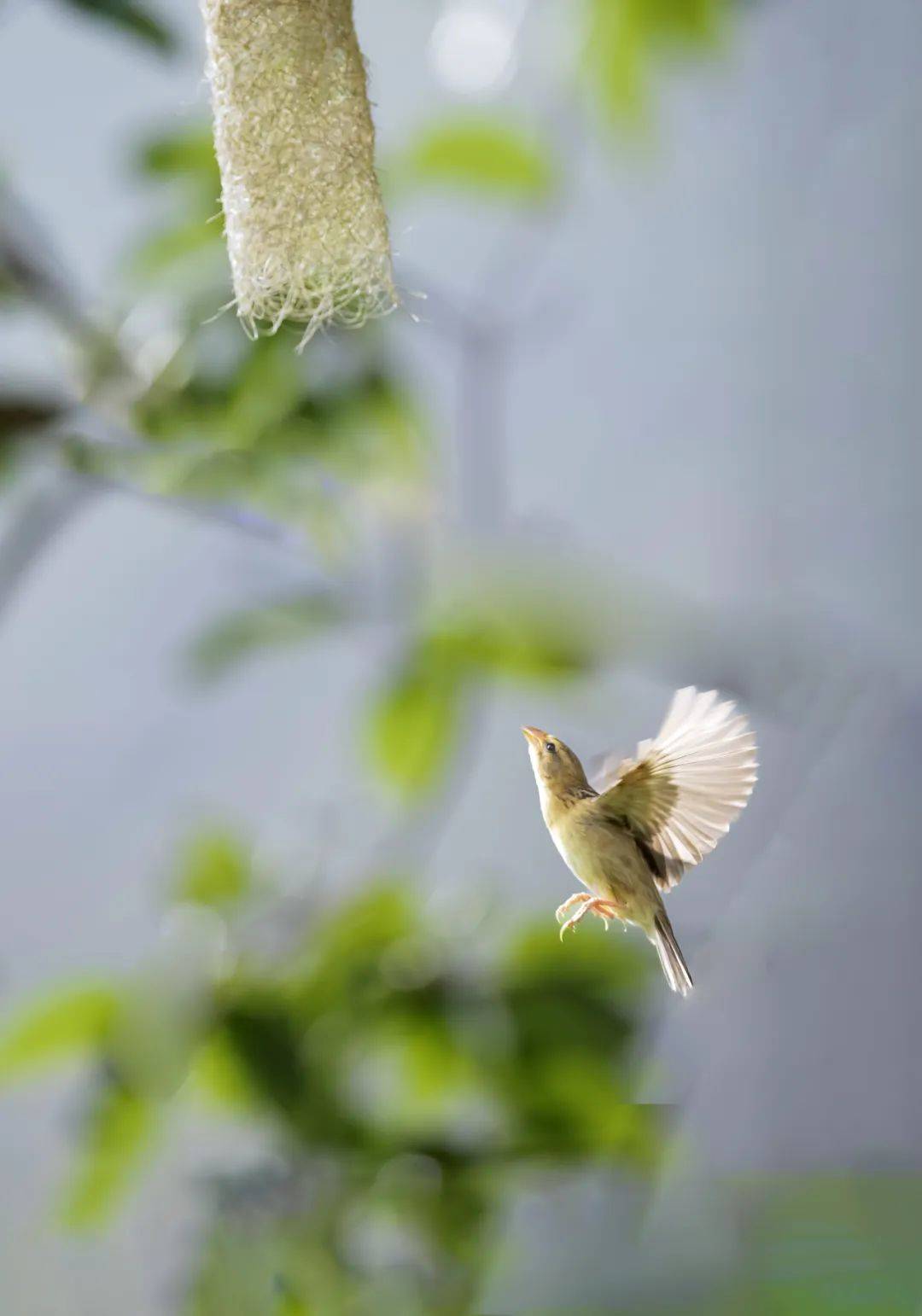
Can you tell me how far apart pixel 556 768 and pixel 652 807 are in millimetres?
14

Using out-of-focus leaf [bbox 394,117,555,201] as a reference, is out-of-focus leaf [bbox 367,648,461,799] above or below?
below

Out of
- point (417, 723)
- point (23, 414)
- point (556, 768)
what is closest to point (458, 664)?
point (417, 723)

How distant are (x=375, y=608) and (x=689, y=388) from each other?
87cm

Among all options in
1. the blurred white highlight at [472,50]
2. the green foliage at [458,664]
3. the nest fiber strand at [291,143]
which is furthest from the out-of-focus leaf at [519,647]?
the blurred white highlight at [472,50]

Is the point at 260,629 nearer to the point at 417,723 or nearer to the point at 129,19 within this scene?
the point at 417,723

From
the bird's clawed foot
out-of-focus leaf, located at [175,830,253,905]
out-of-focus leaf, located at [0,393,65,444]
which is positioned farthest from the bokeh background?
the bird's clawed foot

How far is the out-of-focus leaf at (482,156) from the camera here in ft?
1.79

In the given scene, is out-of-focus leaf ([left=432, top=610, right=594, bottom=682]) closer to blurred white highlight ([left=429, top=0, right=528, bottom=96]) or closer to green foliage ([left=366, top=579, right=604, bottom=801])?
green foliage ([left=366, top=579, right=604, bottom=801])

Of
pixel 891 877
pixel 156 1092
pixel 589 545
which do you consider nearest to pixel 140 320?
pixel 156 1092

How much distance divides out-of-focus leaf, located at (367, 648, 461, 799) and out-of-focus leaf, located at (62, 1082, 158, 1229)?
0.16 metres

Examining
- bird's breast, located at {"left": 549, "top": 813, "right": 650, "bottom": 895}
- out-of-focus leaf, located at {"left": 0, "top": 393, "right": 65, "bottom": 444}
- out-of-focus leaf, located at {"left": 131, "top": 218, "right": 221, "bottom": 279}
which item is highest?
out-of-focus leaf, located at {"left": 131, "top": 218, "right": 221, "bottom": 279}

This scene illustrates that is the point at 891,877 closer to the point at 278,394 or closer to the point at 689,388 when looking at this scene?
the point at 689,388

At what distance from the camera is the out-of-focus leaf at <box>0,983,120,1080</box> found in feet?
1.77

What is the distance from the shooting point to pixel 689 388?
132cm
